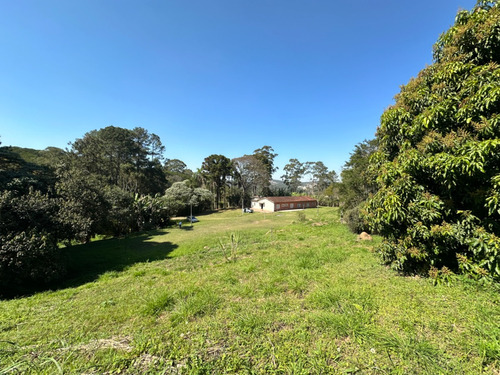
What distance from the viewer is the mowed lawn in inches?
97.7

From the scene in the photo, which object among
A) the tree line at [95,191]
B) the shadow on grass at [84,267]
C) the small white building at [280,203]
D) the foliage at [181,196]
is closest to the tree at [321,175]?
the tree line at [95,191]

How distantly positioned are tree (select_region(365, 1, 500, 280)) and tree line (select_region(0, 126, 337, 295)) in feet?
39.1

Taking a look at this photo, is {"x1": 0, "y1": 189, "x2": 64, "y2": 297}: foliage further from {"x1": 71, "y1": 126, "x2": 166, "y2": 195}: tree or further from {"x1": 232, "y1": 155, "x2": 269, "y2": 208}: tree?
{"x1": 232, "y1": 155, "x2": 269, "y2": 208}: tree

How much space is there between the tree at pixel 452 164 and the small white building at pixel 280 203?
3352 centimetres

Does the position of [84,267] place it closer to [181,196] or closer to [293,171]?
[181,196]

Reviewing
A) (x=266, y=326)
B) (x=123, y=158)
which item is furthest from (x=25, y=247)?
(x=123, y=158)

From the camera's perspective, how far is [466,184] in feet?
12.8

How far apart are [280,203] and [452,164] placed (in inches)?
1409

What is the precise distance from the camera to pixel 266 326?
3.30 metres

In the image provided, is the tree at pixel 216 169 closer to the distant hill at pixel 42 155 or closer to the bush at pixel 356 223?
the distant hill at pixel 42 155

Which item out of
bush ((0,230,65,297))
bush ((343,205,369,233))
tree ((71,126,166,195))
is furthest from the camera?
tree ((71,126,166,195))

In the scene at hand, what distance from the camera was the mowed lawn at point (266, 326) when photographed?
8.14ft

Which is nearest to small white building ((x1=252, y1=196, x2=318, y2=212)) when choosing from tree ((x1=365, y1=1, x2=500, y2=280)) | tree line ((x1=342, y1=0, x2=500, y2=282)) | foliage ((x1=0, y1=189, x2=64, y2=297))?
foliage ((x1=0, y1=189, x2=64, y2=297))

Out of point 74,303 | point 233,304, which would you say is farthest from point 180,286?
point 74,303
